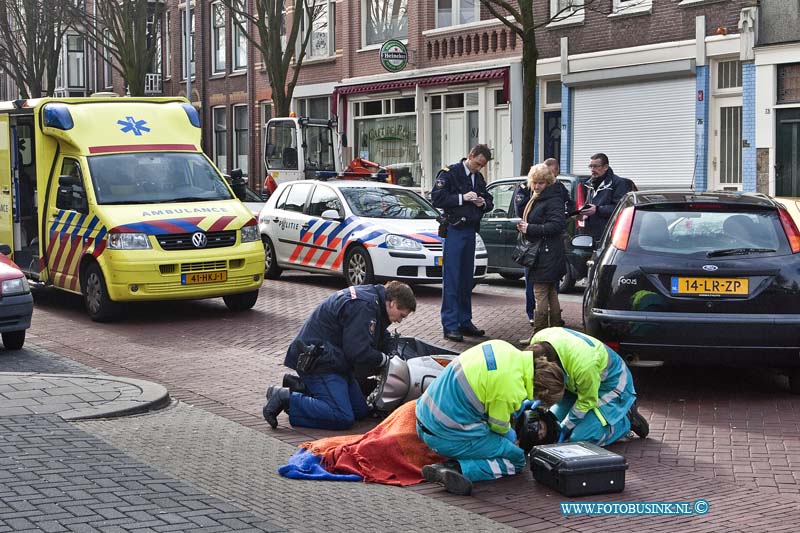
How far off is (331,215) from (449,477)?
1048 cm

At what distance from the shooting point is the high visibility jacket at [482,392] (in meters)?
6.63

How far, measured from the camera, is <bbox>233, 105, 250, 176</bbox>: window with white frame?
4134cm

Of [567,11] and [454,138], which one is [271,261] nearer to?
[567,11]

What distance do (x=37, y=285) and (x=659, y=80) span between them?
13.8 meters

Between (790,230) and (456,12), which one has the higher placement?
(456,12)

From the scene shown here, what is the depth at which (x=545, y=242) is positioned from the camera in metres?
11.7

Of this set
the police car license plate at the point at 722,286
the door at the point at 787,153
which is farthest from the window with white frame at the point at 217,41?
the police car license plate at the point at 722,286

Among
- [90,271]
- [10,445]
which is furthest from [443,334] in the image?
[10,445]

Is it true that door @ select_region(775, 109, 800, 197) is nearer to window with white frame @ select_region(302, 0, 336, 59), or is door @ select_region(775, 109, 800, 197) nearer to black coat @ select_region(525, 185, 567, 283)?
black coat @ select_region(525, 185, 567, 283)

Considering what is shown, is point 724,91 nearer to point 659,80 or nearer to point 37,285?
point 659,80

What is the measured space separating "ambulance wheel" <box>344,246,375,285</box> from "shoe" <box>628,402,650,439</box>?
8278mm

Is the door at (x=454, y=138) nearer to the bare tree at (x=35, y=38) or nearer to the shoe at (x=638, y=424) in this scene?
the bare tree at (x=35, y=38)

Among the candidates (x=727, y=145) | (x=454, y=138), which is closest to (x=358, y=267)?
(x=727, y=145)

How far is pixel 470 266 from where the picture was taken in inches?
487
